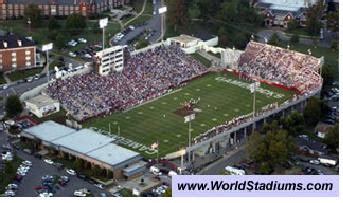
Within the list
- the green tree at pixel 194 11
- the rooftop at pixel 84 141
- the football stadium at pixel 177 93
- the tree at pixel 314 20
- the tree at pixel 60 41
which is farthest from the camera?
the green tree at pixel 194 11

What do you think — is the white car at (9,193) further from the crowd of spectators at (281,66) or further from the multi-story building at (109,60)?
the crowd of spectators at (281,66)

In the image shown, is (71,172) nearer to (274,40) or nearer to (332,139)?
(332,139)

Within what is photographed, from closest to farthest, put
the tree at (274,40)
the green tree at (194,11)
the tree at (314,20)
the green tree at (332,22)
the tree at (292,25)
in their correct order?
1. the tree at (274,40)
2. the tree at (314,20)
3. the green tree at (332,22)
4. the green tree at (194,11)
5. the tree at (292,25)

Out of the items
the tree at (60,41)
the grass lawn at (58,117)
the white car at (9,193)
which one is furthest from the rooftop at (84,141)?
the tree at (60,41)

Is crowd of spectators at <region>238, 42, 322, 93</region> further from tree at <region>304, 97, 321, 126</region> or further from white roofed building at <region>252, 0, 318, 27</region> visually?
white roofed building at <region>252, 0, 318, 27</region>

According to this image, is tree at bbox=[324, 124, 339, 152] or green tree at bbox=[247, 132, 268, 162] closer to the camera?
green tree at bbox=[247, 132, 268, 162]

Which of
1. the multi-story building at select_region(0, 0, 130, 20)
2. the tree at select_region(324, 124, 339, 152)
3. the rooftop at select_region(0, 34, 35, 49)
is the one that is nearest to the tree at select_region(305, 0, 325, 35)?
the multi-story building at select_region(0, 0, 130, 20)

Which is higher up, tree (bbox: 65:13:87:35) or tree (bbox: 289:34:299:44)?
tree (bbox: 65:13:87:35)

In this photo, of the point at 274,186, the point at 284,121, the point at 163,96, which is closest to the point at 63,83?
the point at 163,96
